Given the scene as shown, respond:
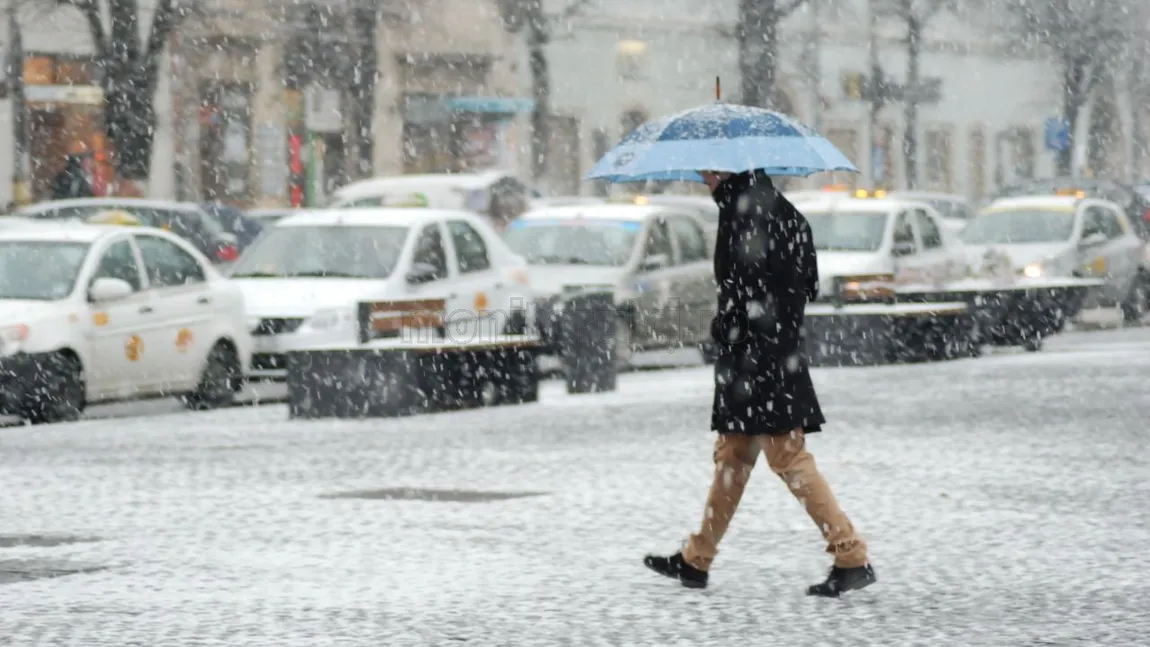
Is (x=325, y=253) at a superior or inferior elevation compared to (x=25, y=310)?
superior

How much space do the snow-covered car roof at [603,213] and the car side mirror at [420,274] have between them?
4.09 meters

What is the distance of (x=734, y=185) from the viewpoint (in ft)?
32.5

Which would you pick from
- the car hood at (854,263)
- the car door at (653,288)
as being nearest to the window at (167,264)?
the car door at (653,288)

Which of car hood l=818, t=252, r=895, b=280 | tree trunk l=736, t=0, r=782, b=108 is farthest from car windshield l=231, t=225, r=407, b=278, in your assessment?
tree trunk l=736, t=0, r=782, b=108

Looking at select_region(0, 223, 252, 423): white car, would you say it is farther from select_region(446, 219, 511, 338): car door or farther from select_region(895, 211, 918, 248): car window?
select_region(895, 211, 918, 248): car window

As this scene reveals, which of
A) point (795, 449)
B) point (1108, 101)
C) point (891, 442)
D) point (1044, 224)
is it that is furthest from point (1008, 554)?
point (1108, 101)

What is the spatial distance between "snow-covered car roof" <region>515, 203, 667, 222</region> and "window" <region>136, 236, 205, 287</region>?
6.23m

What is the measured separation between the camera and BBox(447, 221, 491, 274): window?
73.5 ft

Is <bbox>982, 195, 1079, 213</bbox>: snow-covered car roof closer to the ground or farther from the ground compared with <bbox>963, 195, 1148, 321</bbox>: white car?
farther from the ground

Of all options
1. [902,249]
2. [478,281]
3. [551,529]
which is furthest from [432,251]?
[551,529]

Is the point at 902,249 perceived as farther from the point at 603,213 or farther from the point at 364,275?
the point at 364,275

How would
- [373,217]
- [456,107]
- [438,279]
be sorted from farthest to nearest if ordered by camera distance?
[456,107], [373,217], [438,279]

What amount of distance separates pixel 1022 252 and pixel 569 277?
8181 millimetres

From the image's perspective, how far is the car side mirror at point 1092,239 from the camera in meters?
31.4
